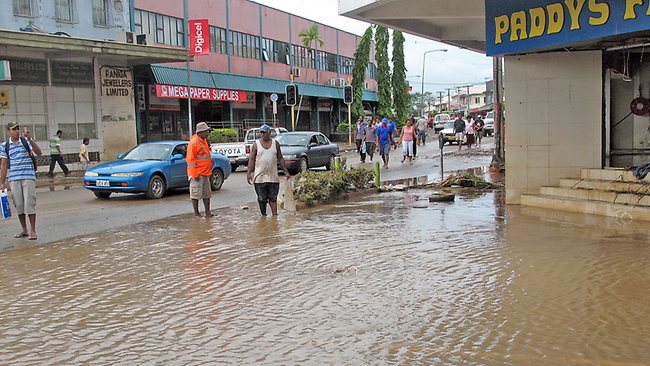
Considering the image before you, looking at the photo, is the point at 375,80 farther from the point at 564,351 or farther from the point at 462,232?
the point at 564,351

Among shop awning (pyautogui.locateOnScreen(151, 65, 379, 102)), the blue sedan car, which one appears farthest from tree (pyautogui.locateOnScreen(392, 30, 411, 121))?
the blue sedan car

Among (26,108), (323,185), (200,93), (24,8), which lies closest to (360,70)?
(200,93)

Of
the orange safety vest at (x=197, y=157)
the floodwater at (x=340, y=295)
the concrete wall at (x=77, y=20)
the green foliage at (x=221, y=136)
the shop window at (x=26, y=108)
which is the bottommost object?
the floodwater at (x=340, y=295)

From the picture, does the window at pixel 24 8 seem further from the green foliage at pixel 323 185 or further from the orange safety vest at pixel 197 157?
the green foliage at pixel 323 185

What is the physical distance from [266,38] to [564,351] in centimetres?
4144

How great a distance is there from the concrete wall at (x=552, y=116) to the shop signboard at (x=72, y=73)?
65.4 ft

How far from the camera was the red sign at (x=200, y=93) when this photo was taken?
31900 millimetres

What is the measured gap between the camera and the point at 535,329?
482cm

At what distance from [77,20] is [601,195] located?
80.1ft

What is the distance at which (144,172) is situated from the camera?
14.5m

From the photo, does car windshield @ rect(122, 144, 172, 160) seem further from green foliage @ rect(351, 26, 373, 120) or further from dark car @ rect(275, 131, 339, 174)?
green foliage @ rect(351, 26, 373, 120)

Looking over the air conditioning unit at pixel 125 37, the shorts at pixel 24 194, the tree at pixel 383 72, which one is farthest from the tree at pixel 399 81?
the shorts at pixel 24 194

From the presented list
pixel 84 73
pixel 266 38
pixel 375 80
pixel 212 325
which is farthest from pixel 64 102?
pixel 375 80

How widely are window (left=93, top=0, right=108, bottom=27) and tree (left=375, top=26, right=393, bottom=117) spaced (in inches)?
1211
